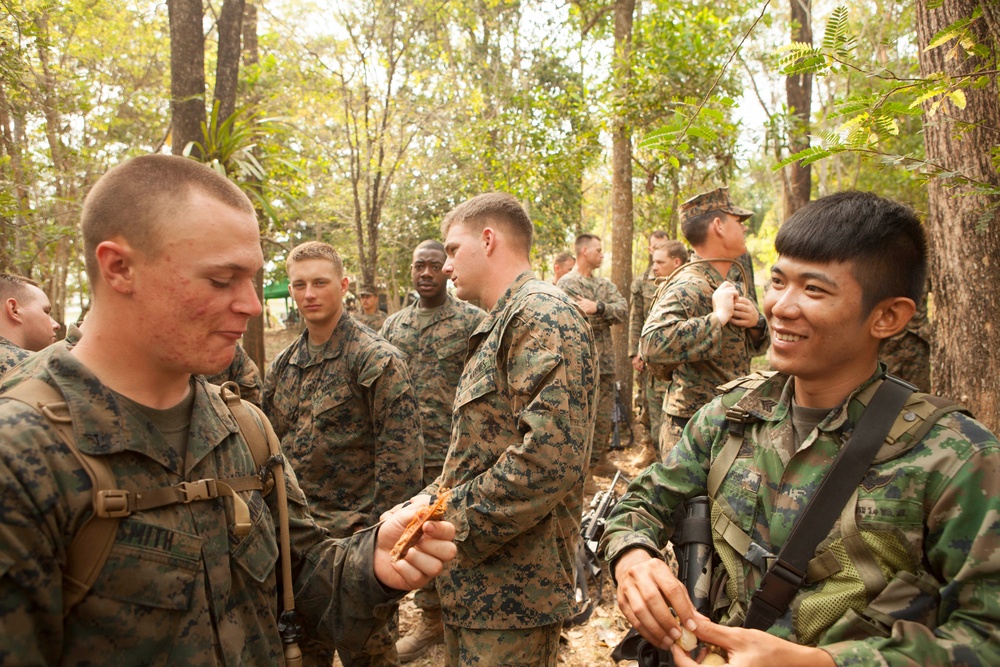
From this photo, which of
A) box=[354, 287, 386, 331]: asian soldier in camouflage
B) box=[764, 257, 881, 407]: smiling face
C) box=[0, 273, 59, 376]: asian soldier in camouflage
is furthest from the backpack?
box=[354, 287, 386, 331]: asian soldier in camouflage

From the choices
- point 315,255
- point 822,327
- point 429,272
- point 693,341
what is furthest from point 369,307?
point 822,327

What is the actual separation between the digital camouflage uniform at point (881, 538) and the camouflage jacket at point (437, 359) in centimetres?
352

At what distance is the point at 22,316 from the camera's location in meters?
3.78

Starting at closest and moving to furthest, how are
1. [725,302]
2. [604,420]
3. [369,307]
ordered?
[725,302]
[604,420]
[369,307]

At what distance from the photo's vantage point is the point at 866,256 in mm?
1862

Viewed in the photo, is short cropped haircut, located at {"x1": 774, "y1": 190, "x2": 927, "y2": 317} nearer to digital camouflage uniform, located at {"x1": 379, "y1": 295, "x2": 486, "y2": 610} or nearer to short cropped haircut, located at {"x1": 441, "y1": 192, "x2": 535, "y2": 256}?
short cropped haircut, located at {"x1": 441, "y1": 192, "x2": 535, "y2": 256}

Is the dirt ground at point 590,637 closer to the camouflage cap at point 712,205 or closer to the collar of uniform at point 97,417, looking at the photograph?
the camouflage cap at point 712,205

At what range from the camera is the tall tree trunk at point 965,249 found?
2.87 m

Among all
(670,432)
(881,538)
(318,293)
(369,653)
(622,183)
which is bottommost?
(369,653)

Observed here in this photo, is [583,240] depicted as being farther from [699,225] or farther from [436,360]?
[699,225]

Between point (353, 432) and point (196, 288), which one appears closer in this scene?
point (196, 288)

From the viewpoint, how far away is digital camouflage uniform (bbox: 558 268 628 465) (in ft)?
26.1

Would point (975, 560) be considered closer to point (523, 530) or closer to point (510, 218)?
point (523, 530)

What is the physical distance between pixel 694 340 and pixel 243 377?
3.17 m
